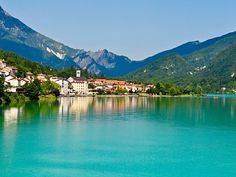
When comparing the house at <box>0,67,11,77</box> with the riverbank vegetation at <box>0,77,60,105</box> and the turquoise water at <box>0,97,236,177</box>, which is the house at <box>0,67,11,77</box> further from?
the turquoise water at <box>0,97,236,177</box>

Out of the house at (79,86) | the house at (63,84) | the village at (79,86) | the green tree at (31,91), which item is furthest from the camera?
the house at (79,86)

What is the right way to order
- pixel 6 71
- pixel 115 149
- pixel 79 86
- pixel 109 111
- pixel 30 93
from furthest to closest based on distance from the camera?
pixel 79 86, pixel 6 71, pixel 30 93, pixel 109 111, pixel 115 149

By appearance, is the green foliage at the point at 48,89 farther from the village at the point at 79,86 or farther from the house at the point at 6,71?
the house at the point at 6,71

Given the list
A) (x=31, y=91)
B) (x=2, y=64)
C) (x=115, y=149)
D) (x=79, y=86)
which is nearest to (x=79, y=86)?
(x=79, y=86)

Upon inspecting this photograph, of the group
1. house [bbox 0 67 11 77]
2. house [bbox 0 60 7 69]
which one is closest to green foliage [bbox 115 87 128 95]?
house [bbox 0 60 7 69]

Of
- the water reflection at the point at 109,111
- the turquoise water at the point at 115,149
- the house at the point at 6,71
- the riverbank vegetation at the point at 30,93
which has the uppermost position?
the house at the point at 6,71

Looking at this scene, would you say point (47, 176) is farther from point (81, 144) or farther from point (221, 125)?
point (221, 125)

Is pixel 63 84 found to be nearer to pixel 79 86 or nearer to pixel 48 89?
pixel 79 86

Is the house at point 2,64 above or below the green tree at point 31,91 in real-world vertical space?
above

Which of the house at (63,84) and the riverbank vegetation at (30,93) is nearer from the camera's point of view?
the riverbank vegetation at (30,93)

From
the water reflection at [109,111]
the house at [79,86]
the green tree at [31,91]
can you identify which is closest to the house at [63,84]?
the house at [79,86]

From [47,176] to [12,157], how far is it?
3336mm

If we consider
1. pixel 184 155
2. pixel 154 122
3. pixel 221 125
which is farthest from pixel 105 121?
pixel 184 155

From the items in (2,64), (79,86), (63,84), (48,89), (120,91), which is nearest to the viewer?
(48,89)
